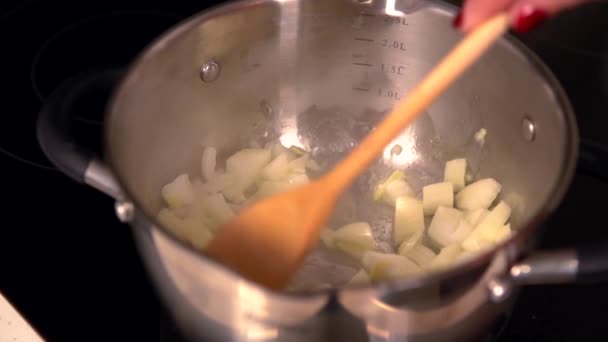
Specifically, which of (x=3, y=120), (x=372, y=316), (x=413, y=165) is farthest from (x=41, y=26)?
(x=372, y=316)

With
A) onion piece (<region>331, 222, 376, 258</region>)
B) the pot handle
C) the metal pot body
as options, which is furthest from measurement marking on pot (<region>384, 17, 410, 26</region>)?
the pot handle

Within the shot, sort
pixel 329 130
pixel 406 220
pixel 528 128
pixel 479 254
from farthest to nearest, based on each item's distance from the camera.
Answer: pixel 329 130 < pixel 406 220 < pixel 528 128 < pixel 479 254

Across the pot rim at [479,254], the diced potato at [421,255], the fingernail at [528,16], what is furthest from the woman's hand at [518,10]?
the diced potato at [421,255]

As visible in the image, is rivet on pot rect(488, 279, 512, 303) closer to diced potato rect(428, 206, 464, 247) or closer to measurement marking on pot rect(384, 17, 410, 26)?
diced potato rect(428, 206, 464, 247)

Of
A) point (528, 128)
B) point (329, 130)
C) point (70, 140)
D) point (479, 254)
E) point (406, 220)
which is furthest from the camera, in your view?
point (329, 130)

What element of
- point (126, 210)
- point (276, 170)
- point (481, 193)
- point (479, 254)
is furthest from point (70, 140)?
point (481, 193)

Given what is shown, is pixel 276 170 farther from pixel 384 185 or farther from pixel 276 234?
pixel 276 234

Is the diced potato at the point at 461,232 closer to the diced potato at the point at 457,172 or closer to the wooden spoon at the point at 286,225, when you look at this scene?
the diced potato at the point at 457,172

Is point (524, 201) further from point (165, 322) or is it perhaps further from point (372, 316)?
point (165, 322)
